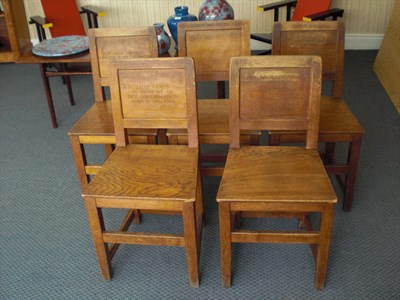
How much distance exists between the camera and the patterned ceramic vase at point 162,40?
238cm

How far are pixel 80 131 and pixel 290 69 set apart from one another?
961 mm

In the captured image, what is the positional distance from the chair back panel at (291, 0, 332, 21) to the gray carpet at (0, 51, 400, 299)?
4.31ft

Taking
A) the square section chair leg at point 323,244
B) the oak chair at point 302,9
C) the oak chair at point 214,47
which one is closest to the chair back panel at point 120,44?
the oak chair at point 214,47

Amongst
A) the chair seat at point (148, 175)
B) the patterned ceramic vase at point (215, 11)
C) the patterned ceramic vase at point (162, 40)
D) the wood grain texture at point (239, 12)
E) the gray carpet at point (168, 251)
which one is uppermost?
the patterned ceramic vase at point (215, 11)

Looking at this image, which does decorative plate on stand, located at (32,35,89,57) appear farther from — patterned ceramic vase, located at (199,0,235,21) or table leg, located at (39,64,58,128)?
patterned ceramic vase, located at (199,0,235,21)

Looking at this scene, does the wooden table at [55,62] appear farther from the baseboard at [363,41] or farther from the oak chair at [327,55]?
the baseboard at [363,41]

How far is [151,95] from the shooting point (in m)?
1.71

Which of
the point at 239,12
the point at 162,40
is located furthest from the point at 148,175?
the point at 239,12

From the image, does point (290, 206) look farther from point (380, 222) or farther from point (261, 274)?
point (380, 222)

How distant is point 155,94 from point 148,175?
0.33 m

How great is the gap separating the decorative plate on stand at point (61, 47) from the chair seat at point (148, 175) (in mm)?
1163

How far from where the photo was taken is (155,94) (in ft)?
5.62

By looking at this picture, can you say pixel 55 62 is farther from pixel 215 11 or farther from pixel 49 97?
pixel 215 11

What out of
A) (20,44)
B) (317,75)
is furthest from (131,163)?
(20,44)
